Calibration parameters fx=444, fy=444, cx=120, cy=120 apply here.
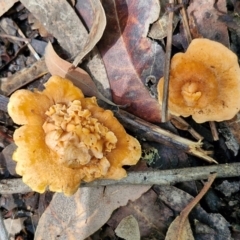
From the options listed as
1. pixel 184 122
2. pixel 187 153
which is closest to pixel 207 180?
pixel 187 153

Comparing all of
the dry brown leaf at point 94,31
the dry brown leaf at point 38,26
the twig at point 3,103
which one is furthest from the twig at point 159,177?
the dry brown leaf at point 38,26

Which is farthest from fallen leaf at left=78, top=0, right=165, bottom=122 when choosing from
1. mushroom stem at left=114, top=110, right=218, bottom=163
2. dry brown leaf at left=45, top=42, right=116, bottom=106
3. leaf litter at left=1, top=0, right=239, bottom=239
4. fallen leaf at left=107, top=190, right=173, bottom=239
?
fallen leaf at left=107, top=190, right=173, bottom=239

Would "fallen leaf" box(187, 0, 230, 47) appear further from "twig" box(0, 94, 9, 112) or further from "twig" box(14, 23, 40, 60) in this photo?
"twig" box(0, 94, 9, 112)

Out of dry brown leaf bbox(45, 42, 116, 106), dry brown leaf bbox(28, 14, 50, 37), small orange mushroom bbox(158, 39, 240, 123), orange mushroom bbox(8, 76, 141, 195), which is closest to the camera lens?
orange mushroom bbox(8, 76, 141, 195)

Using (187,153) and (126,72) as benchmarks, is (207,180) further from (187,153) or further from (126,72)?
(126,72)

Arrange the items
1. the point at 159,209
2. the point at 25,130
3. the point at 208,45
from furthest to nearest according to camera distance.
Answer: the point at 159,209
the point at 208,45
the point at 25,130

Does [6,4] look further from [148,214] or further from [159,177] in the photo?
[148,214]

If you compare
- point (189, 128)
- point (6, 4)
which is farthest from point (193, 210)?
point (6, 4)

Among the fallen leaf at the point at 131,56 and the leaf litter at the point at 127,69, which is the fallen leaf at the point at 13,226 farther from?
the fallen leaf at the point at 131,56
